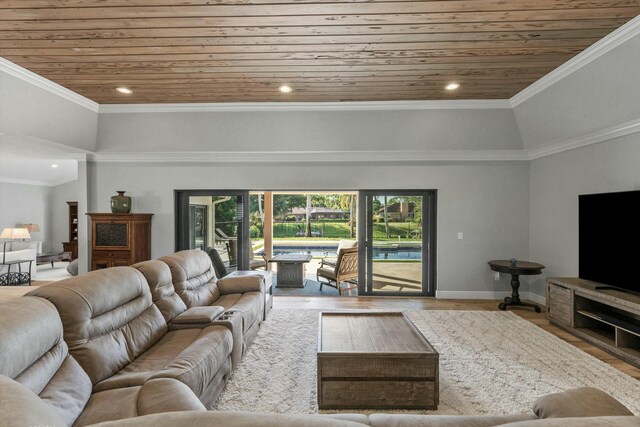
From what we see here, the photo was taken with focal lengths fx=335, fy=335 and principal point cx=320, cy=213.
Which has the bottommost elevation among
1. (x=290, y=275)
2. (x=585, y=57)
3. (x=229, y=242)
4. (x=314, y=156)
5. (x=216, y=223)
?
(x=290, y=275)

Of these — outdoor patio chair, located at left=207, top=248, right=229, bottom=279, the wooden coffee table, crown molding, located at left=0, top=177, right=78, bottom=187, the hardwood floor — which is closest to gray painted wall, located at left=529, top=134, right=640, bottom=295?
the hardwood floor

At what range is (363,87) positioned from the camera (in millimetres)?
4176

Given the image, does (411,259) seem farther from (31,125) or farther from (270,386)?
(31,125)

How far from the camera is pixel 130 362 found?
88.4 inches

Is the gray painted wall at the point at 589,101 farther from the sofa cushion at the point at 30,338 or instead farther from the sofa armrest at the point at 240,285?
the sofa cushion at the point at 30,338

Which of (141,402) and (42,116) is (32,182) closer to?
(42,116)

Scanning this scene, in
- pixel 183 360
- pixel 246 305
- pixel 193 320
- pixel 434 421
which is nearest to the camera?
pixel 434 421

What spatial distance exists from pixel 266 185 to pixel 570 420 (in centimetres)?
520

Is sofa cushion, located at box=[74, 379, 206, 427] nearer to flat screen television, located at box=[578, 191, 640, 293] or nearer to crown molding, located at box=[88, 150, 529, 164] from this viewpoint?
crown molding, located at box=[88, 150, 529, 164]

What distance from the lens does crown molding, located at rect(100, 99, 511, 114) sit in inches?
188

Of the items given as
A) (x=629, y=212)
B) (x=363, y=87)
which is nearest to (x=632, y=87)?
(x=629, y=212)

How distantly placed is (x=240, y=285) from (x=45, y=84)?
3306 millimetres

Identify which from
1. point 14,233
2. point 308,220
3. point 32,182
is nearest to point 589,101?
point 308,220

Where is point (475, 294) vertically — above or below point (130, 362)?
below
